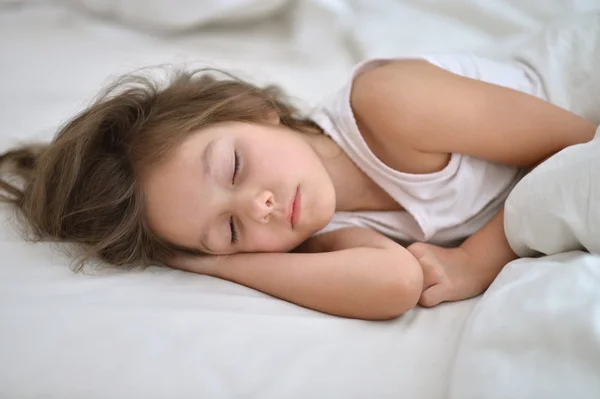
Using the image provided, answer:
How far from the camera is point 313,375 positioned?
2.17ft

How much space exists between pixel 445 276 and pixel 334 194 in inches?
8.1

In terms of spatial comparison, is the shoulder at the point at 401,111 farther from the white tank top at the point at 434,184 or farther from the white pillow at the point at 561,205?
the white pillow at the point at 561,205

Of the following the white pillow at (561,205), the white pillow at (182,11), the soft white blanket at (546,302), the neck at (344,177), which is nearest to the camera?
the soft white blanket at (546,302)

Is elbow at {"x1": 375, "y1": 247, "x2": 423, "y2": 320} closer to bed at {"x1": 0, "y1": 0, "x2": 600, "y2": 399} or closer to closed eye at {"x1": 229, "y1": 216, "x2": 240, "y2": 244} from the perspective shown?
bed at {"x1": 0, "y1": 0, "x2": 600, "y2": 399}

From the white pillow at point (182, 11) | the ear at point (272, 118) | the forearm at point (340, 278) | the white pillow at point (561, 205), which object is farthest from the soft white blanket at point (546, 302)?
the white pillow at point (182, 11)

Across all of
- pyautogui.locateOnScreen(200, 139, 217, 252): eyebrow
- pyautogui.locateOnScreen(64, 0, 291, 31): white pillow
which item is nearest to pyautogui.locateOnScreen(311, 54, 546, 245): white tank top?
pyautogui.locateOnScreen(200, 139, 217, 252): eyebrow

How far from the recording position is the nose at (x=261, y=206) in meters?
0.86

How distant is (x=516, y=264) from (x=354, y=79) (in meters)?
0.45

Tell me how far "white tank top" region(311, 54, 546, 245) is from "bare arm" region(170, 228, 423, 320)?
0.11 meters

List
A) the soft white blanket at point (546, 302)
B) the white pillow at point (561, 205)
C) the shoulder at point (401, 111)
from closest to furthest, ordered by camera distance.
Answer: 1. the soft white blanket at point (546, 302)
2. the white pillow at point (561, 205)
3. the shoulder at point (401, 111)

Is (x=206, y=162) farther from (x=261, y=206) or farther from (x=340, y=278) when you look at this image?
(x=340, y=278)

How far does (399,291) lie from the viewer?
2.60ft

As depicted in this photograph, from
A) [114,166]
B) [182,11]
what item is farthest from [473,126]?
[182,11]

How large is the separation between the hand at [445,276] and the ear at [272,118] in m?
0.30
